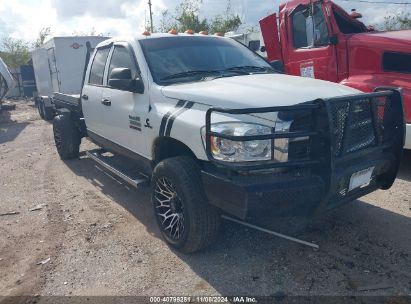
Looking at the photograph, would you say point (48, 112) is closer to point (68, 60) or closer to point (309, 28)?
point (68, 60)

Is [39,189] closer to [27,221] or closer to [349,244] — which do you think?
[27,221]

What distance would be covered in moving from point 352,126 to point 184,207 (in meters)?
1.57

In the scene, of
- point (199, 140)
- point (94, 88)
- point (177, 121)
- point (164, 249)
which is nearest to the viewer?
point (199, 140)

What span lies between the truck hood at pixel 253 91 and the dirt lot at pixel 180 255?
1409mm

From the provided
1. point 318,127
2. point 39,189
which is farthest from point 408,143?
point 39,189

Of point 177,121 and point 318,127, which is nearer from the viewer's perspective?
point 318,127

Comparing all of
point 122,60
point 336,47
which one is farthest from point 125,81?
point 336,47

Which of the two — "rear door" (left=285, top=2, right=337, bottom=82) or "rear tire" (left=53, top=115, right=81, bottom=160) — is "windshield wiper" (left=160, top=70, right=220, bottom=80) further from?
"rear tire" (left=53, top=115, right=81, bottom=160)

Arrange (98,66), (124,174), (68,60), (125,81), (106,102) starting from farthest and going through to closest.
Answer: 1. (68,60)
2. (98,66)
3. (106,102)
4. (124,174)
5. (125,81)

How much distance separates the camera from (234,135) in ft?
9.59

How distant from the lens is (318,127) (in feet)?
9.66

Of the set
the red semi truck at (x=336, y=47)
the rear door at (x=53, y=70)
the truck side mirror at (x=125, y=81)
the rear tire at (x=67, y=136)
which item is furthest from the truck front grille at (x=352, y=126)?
the rear door at (x=53, y=70)

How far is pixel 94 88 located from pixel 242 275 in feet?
11.2

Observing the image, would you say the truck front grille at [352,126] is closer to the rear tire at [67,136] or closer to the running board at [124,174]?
the running board at [124,174]
